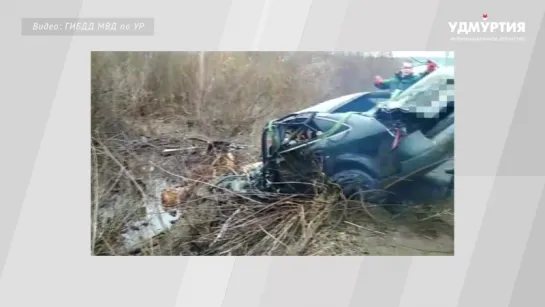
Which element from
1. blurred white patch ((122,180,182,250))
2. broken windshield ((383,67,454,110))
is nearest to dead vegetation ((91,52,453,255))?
blurred white patch ((122,180,182,250))

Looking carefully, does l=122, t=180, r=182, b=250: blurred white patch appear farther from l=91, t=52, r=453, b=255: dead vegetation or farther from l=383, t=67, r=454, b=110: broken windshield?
l=383, t=67, r=454, b=110: broken windshield

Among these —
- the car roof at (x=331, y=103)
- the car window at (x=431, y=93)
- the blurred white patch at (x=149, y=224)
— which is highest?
the car window at (x=431, y=93)

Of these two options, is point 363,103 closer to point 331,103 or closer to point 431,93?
point 331,103

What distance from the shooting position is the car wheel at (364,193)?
1807mm

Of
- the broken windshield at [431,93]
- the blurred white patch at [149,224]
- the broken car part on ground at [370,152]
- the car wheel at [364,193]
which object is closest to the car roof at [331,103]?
the broken car part on ground at [370,152]

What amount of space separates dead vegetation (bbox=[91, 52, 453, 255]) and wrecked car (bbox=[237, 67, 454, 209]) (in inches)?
3.1

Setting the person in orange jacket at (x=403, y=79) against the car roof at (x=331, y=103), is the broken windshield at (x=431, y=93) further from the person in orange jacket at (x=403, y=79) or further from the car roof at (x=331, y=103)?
the car roof at (x=331, y=103)

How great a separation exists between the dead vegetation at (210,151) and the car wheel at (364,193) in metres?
0.04

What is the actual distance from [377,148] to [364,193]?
202 mm

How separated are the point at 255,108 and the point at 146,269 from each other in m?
0.84

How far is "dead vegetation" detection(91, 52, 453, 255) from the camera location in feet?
5.89

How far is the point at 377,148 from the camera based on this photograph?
181 centimetres

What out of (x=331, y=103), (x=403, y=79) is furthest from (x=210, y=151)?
(x=403, y=79)
